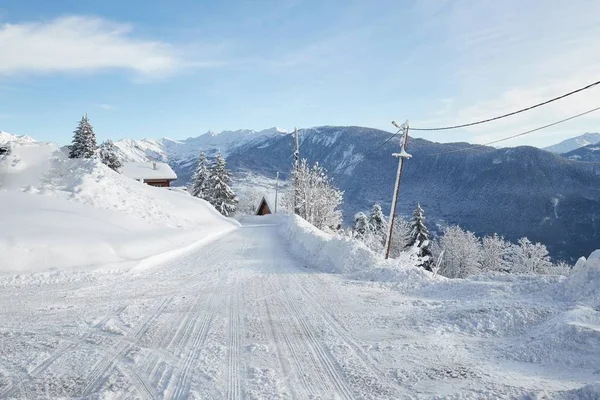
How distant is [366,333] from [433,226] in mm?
140986

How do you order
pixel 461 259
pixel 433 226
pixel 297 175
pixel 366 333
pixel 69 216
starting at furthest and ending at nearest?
pixel 433 226 < pixel 461 259 < pixel 297 175 < pixel 69 216 < pixel 366 333

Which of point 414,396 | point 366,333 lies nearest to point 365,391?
point 414,396

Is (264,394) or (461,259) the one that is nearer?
(264,394)

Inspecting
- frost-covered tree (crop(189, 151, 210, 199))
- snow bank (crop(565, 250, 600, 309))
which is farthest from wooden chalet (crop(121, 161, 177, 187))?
snow bank (crop(565, 250, 600, 309))

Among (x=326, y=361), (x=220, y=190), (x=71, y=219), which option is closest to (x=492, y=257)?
(x=220, y=190)

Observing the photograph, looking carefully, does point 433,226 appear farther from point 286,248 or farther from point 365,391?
point 365,391

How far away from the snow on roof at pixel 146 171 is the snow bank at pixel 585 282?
50.1m

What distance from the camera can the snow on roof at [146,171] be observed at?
49.4 meters

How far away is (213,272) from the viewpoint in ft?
34.0

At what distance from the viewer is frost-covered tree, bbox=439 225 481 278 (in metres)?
46.3

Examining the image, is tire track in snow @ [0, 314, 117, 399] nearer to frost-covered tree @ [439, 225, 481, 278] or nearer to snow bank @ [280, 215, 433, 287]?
snow bank @ [280, 215, 433, 287]

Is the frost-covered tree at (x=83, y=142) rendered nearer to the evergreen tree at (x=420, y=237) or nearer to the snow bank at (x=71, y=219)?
the snow bank at (x=71, y=219)

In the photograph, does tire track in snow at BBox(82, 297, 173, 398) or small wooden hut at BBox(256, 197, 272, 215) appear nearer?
tire track in snow at BBox(82, 297, 173, 398)

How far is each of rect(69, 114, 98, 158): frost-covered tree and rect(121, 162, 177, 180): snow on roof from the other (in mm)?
10802
